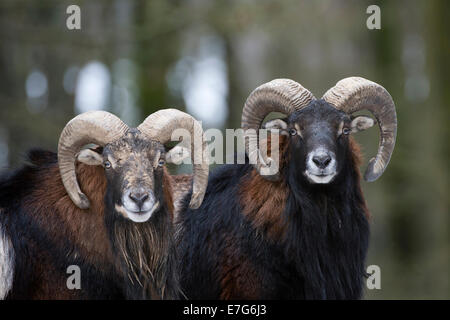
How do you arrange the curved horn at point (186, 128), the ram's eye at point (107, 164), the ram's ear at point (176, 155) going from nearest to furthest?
the ram's eye at point (107, 164)
the curved horn at point (186, 128)
the ram's ear at point (176, 155)

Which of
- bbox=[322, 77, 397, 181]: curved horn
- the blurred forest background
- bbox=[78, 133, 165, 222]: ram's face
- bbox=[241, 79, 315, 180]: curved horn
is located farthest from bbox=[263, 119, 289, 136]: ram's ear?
the blurred forest background

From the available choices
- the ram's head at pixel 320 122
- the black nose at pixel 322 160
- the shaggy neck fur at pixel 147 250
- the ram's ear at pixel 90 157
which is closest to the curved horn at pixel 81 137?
the ram's ear at pixel 90 157

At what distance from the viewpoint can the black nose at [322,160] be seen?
10938 mm

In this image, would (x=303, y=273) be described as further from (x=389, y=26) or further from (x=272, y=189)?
(x=389, y=26)

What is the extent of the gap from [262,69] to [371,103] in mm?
15476

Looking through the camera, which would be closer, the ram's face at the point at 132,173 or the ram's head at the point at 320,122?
the ram's face at the point at 132,173

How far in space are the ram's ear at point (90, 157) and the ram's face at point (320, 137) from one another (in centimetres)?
276

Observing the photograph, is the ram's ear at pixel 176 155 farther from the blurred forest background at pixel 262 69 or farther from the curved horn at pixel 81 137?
the blurred forest background at pixel 262 69

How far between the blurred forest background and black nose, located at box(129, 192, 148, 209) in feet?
36.4

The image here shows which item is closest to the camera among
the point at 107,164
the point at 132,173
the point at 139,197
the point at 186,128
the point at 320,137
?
the point at 139,197

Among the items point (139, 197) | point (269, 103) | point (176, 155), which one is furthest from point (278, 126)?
point (139, 197)

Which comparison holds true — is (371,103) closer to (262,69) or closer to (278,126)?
(278,126)


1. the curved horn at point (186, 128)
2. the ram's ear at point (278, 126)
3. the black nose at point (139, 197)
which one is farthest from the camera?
the ram's ear at point (278, 126)

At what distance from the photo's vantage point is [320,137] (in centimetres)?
1117
